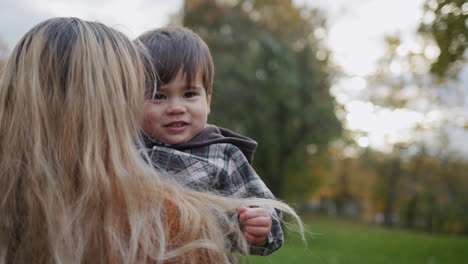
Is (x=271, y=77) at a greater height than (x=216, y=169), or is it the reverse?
(x=216, y=169)

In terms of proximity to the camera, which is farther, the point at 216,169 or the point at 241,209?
the point at 216,169

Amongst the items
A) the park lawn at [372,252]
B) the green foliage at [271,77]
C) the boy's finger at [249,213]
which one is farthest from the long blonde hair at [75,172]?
the green foliage at [271,77]

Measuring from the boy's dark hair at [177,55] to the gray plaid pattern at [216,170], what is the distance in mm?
322

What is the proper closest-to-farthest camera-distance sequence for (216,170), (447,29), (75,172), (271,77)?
(75,172)
(216,170)
(447,29)
(271,77)

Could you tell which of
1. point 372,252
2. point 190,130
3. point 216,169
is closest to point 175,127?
point 190,130

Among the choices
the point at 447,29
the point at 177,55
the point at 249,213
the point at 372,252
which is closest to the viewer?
the point at 249,213

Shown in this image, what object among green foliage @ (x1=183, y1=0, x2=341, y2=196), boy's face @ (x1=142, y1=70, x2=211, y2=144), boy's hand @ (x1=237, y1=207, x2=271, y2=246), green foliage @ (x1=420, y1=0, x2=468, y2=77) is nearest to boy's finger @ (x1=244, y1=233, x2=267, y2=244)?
boy's hand @ (x1=237, y1=207, x2=271, y2=246)

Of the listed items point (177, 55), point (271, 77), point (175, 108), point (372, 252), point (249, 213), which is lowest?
point (372, 252)

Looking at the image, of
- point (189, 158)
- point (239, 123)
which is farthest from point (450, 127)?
point (189, 158)

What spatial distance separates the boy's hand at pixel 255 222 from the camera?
184 cm

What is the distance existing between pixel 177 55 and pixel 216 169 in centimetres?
54

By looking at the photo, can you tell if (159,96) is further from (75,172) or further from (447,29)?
(447,29)

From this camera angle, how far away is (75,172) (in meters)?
1.60

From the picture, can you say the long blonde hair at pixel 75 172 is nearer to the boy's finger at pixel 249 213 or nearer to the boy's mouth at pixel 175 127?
the boy's finger at pixel 249 213
